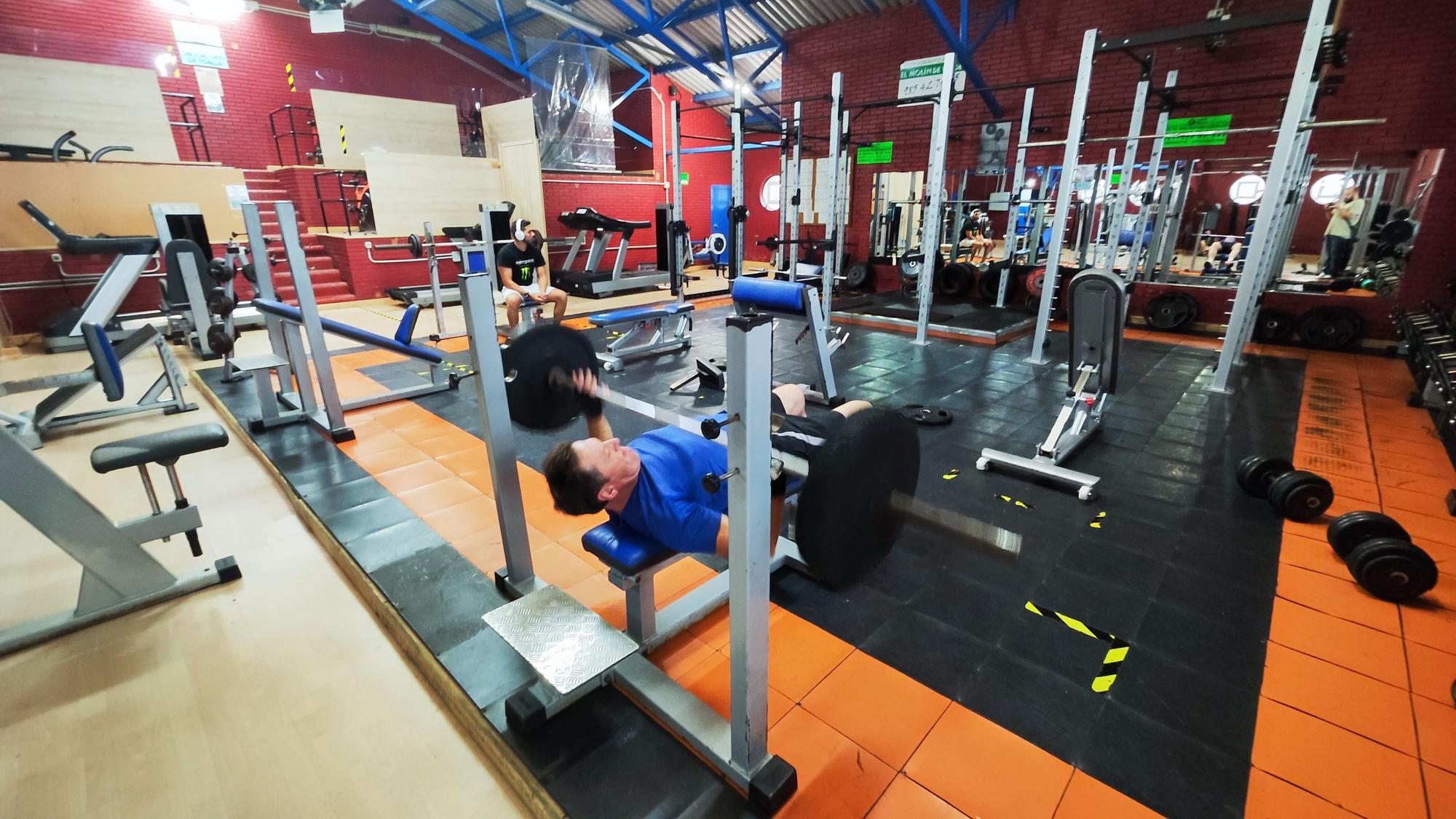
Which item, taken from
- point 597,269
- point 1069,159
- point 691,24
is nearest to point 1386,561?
point 1069,159

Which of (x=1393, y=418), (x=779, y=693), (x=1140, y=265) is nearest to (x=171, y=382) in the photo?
(x=779, y=693)

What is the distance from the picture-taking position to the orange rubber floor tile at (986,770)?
1403 millimetres

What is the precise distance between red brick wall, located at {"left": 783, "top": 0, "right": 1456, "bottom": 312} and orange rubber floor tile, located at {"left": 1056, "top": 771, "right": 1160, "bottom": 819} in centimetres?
614

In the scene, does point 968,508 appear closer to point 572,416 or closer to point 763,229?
point 572,416

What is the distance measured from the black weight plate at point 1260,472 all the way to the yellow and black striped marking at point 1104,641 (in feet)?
4.95

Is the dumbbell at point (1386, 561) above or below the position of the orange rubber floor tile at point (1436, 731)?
above

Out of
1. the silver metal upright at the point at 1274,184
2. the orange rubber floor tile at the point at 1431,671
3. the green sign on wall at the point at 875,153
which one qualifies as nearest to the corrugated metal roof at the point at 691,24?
the green sign on wall at the point at 875,153

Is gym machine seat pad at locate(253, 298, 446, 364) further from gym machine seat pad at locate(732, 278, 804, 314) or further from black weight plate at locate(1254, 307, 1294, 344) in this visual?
black weight plate at locate(1254, 307, 1294, 344)

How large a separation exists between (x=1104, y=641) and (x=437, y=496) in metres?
2.85

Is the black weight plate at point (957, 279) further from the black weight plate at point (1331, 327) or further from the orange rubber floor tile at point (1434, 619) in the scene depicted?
the orange rubber floor tile at point (1434, 619)

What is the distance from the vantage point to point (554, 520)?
8.82 feet

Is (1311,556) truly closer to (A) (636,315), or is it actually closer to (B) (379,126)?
(A) (636,315)

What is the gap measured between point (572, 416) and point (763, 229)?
13663mm

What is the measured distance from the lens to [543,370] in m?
1.93
